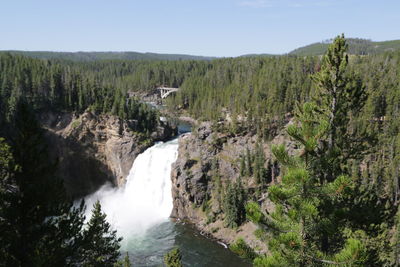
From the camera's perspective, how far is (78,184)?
86.4 metres

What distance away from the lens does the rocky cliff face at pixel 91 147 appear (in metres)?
86.0

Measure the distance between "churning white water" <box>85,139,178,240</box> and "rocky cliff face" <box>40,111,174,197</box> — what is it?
301cm

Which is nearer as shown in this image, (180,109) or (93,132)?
(93,132)

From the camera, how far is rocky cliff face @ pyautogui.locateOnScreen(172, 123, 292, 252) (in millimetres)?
67688

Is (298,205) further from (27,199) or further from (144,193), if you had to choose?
(144,193)

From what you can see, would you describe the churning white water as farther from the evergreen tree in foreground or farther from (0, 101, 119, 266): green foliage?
the evergreen tree in foreground

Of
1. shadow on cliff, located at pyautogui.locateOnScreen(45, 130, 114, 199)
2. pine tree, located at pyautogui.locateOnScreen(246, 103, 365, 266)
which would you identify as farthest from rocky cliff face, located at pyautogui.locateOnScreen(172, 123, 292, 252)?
pine tree, located at pyautogui.locateOnScreen(246, 103, 365, 266)

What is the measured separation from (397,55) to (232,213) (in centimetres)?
13793

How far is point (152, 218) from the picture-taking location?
72.0 metres

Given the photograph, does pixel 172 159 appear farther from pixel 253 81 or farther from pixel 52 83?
pixel 253 81

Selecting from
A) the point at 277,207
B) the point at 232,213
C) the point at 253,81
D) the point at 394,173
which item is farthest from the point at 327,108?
the point at 253,81

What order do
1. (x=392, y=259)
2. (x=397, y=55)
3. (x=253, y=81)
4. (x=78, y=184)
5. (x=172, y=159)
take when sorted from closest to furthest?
(x=392, y=259) → (x=172, y=159) → (x=78, y=184) → (x=253, y=81) → (x=397, y=55)

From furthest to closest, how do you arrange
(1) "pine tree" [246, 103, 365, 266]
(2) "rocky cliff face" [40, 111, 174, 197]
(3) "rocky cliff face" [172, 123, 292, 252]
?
1. (2) "rocky cliff face" [40, 111, 174, 197]
2. (3) "rocky cliff face" [172, 123, 292, 252]
3. (1) "pine tree" [246, 103, 365, 266]

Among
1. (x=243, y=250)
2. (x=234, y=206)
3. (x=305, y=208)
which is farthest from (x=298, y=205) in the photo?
(x=234, y=206)
